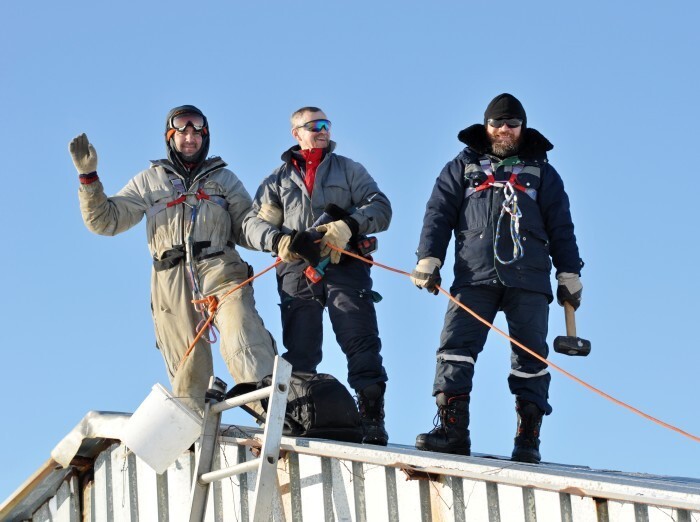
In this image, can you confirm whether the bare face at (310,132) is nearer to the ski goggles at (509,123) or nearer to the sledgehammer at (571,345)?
the ski goggles at (509,123)

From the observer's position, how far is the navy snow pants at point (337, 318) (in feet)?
28.9

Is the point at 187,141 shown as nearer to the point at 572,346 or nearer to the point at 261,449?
the point at 261,449

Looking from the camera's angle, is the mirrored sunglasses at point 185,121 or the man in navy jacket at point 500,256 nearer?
the man in navy jacket at point 500,256

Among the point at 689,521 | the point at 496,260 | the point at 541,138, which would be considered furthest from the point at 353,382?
the point at 689,521

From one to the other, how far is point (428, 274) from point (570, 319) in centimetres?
95

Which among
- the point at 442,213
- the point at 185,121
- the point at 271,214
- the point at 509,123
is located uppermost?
the point at 185,121

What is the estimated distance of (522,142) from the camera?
876cm

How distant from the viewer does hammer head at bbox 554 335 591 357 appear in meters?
8.31

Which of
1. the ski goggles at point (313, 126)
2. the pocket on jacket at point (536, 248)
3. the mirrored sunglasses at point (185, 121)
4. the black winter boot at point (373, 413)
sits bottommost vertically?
the black winter boot at point (373, 413)

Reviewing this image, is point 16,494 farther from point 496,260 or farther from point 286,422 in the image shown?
point 496,260

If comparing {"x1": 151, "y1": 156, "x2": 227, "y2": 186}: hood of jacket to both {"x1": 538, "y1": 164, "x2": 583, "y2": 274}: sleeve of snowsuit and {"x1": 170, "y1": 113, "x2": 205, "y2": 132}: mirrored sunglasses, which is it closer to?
{"x1": 170, "y1": 113, "x2": 205, "y2": 132}: mirrored sunglasses

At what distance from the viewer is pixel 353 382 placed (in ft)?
28.9

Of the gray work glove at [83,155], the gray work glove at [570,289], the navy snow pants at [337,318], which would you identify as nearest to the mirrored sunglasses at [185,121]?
the gray work glove at [83,155]

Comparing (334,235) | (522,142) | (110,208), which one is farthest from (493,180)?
(110,208)
